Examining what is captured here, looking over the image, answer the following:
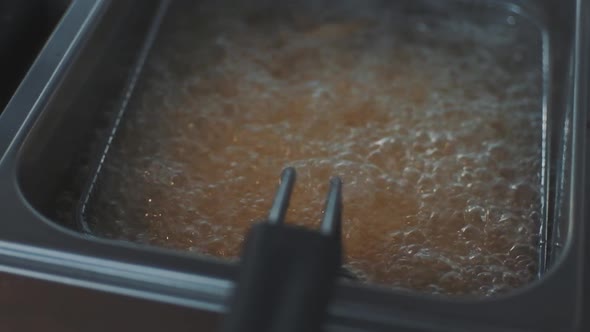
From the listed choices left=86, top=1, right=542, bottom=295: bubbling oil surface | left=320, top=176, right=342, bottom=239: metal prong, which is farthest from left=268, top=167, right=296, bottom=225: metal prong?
left=86, top=1, right=542, bottom=295: bubbling oil surface

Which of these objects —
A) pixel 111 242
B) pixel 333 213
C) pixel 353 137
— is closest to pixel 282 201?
pixel 333 213

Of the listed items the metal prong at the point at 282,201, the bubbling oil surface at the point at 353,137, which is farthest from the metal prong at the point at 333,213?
the bubbling oil surface at the point at 353,137

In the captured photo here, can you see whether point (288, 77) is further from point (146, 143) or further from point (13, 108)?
point (13, 108)

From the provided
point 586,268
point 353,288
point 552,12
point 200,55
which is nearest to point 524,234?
point 586,268

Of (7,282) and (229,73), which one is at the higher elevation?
(229,73)

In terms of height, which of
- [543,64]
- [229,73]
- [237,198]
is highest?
[543,64]
